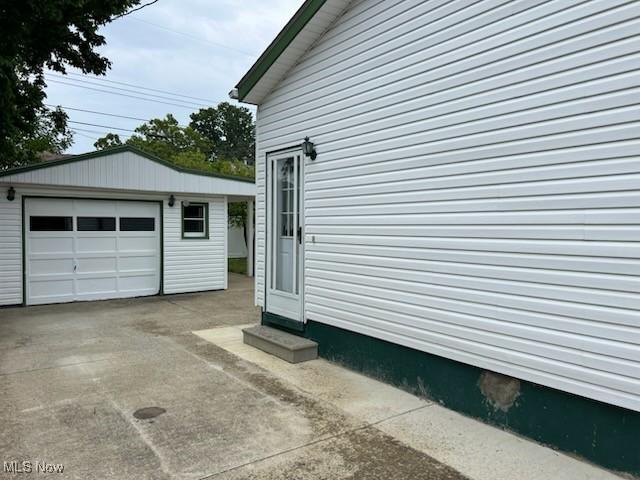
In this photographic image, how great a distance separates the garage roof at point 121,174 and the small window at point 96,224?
82 centimetres

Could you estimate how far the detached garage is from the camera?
28.7 feet

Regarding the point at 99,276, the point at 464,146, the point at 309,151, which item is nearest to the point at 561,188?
the point at 464,146

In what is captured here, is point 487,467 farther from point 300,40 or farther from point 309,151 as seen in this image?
point 300,40

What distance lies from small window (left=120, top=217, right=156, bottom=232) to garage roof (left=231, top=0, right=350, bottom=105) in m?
4.85

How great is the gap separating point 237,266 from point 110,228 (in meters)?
7.98

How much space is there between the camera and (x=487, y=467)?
293 cm

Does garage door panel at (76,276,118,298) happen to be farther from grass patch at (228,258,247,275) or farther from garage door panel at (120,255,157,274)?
grass patch at (228,258,247,275)

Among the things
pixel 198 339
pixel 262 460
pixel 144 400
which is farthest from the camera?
pixel 198 339

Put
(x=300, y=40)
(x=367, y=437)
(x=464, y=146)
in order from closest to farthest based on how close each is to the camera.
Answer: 1. (x=367, y=437)
2. (x=464, y=146)
3. (x=300, y=40)

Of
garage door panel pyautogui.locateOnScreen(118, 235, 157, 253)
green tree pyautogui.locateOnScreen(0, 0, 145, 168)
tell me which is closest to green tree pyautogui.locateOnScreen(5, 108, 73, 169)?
green tree pyautogui.locateOnScreen(0, 0, 145, 168)

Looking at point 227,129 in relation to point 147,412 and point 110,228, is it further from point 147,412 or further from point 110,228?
point 147,412

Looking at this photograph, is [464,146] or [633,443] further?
[464,146]

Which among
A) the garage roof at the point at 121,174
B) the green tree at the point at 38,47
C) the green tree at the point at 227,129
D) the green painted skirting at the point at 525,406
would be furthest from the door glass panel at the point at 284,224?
the green tree at the point at 227,129

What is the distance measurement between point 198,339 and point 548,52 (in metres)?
5.32
